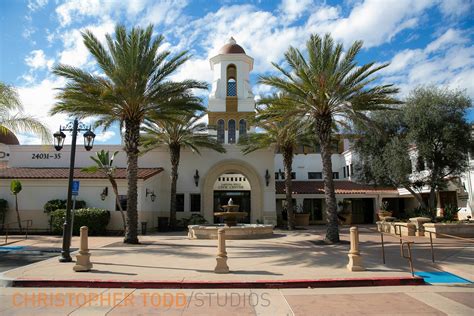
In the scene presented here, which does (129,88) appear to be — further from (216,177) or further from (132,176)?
(216,177)

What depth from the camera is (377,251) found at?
560 inches

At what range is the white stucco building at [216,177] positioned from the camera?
79.1 ft

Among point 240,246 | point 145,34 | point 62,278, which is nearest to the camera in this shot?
point 62,278

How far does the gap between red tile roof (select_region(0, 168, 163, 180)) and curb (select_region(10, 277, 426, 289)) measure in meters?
14.8

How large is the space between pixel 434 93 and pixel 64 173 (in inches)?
969

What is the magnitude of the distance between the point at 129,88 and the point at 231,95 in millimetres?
16854

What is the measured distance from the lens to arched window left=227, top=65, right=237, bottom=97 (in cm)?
3309

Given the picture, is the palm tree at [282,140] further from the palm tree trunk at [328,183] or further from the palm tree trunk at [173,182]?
the palm tree trunk at [328,183]

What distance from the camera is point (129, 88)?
16.9m

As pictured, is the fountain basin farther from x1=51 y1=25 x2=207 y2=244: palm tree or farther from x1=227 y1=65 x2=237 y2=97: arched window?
x1=227 y1=65 x2=237 y2=97: arched window

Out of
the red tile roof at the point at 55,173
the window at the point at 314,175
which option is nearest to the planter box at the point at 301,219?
the window at the point at 314,175

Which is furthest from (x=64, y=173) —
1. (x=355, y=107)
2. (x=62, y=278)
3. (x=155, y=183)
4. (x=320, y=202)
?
(x=320, y=202)

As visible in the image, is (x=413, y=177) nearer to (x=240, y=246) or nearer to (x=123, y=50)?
(x=240, y=246)

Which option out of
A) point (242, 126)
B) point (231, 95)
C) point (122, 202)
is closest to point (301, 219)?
point (242, 126)
